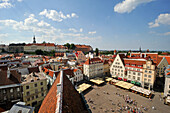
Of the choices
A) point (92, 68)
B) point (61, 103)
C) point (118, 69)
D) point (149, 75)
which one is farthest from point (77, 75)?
point (61, 103)

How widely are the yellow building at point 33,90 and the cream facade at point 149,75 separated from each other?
45425 mm

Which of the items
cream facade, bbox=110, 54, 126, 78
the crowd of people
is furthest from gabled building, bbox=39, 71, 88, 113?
cream facade, bbox=110, 54, 126, 78

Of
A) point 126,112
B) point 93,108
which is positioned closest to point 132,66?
point 126,112

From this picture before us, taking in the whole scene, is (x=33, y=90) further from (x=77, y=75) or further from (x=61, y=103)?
(x=61, y=103)

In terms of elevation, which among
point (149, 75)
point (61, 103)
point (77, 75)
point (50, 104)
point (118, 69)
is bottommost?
point (77, 75)

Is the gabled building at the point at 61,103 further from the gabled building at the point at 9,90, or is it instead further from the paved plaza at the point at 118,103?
the gabled building at the point at 9,90

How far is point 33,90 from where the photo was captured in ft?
91.1

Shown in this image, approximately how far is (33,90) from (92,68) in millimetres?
32060

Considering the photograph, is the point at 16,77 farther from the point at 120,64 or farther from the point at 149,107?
the point at 120,64

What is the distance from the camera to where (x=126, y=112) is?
25.2 m

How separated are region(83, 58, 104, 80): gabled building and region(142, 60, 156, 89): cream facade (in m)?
23.7

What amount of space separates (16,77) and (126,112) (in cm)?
3598

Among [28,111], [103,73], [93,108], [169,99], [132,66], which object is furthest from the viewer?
[103,73]

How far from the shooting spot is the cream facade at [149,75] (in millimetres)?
38719
